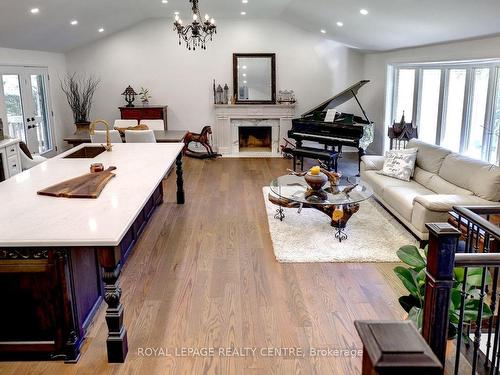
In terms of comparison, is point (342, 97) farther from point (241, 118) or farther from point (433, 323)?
point (433, 323)

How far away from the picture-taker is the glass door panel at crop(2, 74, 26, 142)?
25.0 ft

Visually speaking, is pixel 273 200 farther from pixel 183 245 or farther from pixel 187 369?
pixel 187 369

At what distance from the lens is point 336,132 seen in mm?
8422

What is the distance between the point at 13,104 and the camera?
7.87m

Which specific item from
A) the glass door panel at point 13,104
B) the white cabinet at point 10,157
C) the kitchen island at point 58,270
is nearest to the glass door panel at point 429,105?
the kitchen island at point 58,270

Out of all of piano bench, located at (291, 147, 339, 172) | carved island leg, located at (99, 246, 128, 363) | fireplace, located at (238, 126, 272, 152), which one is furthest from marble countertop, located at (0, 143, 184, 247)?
fireplace, located at (238, 126, 272, 152)

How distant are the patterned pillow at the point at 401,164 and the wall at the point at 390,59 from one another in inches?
54.7

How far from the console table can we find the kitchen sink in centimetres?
430

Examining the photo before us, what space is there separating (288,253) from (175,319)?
159cm

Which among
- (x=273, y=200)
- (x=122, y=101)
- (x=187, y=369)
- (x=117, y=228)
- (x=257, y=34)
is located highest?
(x=257, y=34)

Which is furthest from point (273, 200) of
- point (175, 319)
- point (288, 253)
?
point (175, 319)

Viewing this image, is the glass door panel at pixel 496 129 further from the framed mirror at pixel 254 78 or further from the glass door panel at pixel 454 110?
the framed mirror at pixel 254 78

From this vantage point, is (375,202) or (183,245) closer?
(183,245)

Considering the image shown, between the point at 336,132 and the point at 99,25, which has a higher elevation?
the point at 99,25
